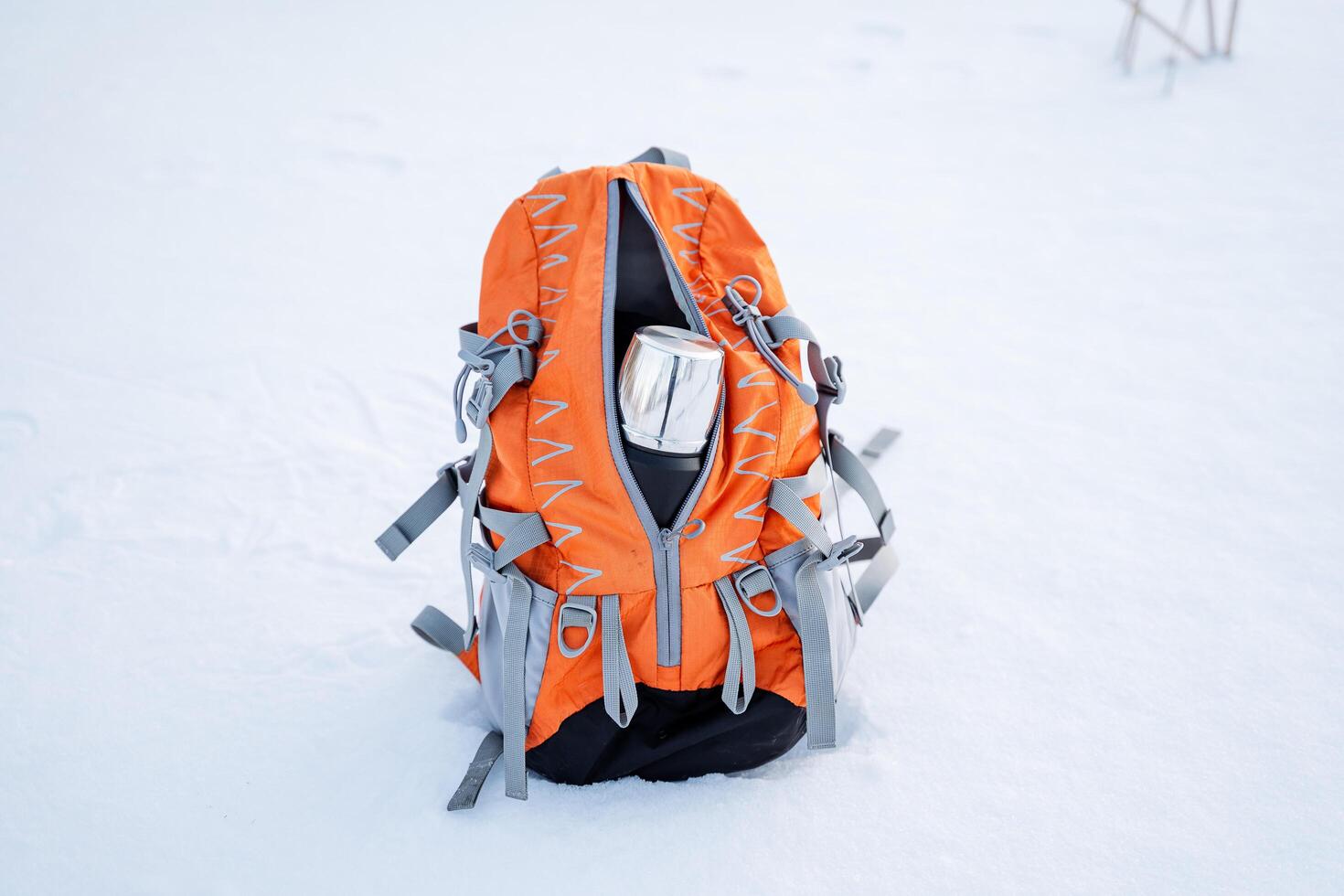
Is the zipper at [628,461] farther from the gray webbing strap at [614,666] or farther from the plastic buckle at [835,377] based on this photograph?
the plastic buckle at [835,377]

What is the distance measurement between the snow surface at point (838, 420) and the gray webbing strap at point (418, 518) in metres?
0.23

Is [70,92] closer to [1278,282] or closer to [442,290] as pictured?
[442,290]

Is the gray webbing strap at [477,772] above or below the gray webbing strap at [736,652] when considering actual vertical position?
below

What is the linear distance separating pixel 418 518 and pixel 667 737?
40cm

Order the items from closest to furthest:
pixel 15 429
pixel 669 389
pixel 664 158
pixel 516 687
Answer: pixel 669 389 → pixel 516 687 → pixel 664 158 → pixel 15 429

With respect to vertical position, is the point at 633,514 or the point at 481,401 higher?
the point at 481,401

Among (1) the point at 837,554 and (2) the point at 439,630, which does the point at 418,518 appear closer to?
(2) the point at 439,630

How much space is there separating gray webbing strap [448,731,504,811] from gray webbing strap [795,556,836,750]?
38 centimetres

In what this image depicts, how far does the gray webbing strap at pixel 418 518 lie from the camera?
1154 millimetres

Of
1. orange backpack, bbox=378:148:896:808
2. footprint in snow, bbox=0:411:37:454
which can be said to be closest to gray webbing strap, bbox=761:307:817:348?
orange backpack, bbox=378:148:896:808

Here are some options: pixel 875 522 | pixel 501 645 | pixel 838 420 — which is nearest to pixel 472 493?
pixel 501 645

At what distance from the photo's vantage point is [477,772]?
114cm

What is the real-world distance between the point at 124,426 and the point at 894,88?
2363mm

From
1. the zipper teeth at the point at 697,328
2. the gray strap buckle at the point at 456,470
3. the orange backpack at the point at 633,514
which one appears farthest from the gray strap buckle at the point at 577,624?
the gray strap buckle at the point at 456,470
